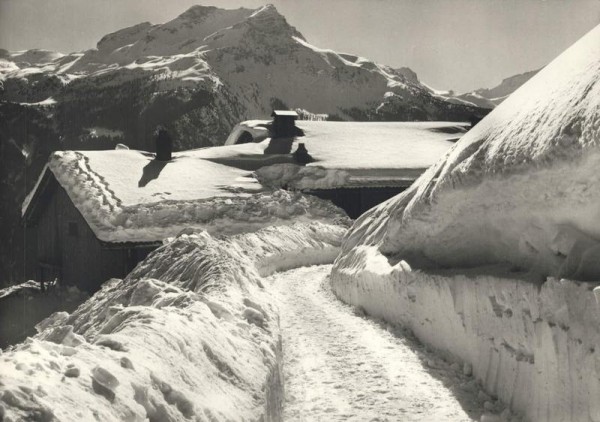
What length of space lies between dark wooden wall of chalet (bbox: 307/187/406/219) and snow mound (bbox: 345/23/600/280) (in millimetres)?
21053

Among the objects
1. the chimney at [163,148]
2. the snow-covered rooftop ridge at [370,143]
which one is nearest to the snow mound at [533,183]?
the snow-covered rooftop ridge at [370,143]

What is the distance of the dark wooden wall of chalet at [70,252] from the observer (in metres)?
22.2

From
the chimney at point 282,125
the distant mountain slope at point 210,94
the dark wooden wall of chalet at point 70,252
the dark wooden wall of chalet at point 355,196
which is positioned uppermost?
the distant mountain slope at point 210,94

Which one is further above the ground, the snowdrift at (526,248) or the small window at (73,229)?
the snowdrift at (526,248)

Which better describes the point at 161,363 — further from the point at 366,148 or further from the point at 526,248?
the point at 366,148

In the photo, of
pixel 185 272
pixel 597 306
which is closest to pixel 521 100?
pixel 597 306

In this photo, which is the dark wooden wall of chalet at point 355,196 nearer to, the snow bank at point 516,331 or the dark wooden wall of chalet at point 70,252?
the dark wooden wall of chalet at point 70,252

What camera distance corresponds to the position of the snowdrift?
17.0 ft

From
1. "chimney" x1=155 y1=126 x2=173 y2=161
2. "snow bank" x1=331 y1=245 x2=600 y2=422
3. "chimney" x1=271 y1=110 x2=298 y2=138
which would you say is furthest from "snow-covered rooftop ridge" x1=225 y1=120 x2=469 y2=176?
"snow bank" x1=331 y1=245 x2=600 y2=422

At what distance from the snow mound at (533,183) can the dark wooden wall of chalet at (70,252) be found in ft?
52.3

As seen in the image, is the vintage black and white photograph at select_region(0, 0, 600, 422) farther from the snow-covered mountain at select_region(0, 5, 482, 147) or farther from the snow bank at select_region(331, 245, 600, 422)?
the snow-covered mountain at select_region(0, 5, 482, 147)

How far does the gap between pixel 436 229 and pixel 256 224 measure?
53.5ft

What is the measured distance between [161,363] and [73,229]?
73.3 ft

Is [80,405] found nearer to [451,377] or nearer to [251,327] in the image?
[251,327]
